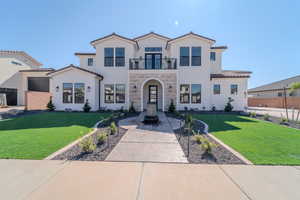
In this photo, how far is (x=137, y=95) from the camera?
13703 millimetres

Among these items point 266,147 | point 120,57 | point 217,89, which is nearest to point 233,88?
point 217,89

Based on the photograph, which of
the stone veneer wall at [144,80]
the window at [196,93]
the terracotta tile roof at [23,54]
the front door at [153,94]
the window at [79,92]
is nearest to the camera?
the stone veneer wall at [144,80]

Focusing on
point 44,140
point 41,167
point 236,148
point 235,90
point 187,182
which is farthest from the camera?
point 235,90

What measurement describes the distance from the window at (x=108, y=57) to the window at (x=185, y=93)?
26.5ft

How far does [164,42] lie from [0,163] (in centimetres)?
1540

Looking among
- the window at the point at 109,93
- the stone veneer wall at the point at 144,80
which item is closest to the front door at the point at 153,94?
the stone veneer wall at the point at 144,80

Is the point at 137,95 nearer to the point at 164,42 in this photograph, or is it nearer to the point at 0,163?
the point at 164,42

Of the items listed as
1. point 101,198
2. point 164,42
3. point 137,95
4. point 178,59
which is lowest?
point 101,198

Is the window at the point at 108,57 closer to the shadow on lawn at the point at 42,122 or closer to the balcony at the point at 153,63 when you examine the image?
the balcony at the point at 153,63

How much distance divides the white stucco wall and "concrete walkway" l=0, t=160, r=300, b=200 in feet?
34.2

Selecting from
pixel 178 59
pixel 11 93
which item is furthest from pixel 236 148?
pixel 11 93

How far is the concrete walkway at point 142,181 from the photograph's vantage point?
8.29 ft

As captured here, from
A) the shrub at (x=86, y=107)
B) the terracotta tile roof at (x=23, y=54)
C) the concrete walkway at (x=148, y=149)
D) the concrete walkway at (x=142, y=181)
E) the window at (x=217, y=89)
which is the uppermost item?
the terracotta tile roof at (x=23, y=54)

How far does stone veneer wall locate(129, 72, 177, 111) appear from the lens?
13.6 meters
